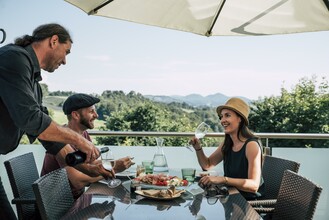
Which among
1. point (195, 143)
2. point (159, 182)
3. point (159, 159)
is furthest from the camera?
point (195, 143)

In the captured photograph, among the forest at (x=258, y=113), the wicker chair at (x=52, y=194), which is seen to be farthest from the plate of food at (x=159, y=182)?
the forest at (x=258, y=113)

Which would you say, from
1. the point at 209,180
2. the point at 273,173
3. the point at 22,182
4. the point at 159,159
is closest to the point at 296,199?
the point at 209,180

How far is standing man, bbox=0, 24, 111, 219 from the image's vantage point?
2.13 meters

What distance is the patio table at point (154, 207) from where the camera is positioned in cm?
195

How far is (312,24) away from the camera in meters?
3.51

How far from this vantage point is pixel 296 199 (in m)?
2.22

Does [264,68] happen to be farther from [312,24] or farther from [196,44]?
[312,24]

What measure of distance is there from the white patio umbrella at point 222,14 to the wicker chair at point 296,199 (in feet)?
4.99

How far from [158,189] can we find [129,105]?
20.3m

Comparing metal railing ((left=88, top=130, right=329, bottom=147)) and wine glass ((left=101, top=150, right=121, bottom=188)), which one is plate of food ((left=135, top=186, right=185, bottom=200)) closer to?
wine glass ((left=101, top=150, right=121, bottom=188))

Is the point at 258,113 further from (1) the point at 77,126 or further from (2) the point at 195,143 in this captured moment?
(1) the point at 77,126

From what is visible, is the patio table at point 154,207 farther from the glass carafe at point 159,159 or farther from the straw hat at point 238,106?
the straw hat at point 238,106

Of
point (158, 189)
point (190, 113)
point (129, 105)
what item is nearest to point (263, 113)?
point (190, 113)

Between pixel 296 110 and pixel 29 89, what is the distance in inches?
798
